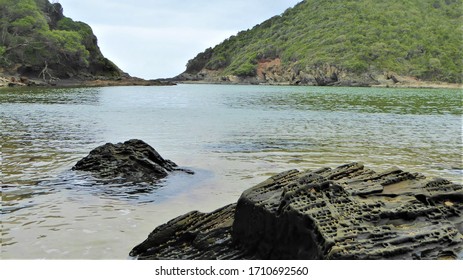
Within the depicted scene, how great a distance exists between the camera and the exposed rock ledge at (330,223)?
456 centimetres

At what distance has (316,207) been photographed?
4969 millimetres

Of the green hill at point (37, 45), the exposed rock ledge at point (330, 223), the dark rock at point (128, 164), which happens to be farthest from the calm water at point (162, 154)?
the green hill at point (37, 45)

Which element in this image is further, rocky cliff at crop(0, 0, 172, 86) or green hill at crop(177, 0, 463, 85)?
green hill at crop(177, 0, 463, 85)

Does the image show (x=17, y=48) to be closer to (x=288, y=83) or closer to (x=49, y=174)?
(x=49, y=174)

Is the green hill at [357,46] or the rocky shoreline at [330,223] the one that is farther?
the green hill at [357,46]

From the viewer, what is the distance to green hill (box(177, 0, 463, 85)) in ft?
378

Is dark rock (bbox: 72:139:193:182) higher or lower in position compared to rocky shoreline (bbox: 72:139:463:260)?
lower

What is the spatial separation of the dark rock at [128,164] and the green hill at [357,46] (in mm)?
108184

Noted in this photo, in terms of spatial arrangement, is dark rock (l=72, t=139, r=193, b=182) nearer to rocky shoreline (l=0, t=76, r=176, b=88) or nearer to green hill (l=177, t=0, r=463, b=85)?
rocky shoreline (l=0, t=76, r=176, b=88)

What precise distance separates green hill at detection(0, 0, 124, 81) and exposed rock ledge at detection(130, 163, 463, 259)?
234ft

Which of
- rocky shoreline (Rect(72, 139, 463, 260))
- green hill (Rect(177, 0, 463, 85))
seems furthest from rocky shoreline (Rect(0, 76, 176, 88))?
rocky shoreline (Rect(72, 139, 463, 260))

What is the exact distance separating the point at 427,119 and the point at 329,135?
12.0 meters

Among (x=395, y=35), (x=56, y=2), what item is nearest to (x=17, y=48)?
(x=56, y=2)

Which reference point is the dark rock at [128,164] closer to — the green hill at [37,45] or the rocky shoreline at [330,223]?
the rocky shoreline at [330,223]
